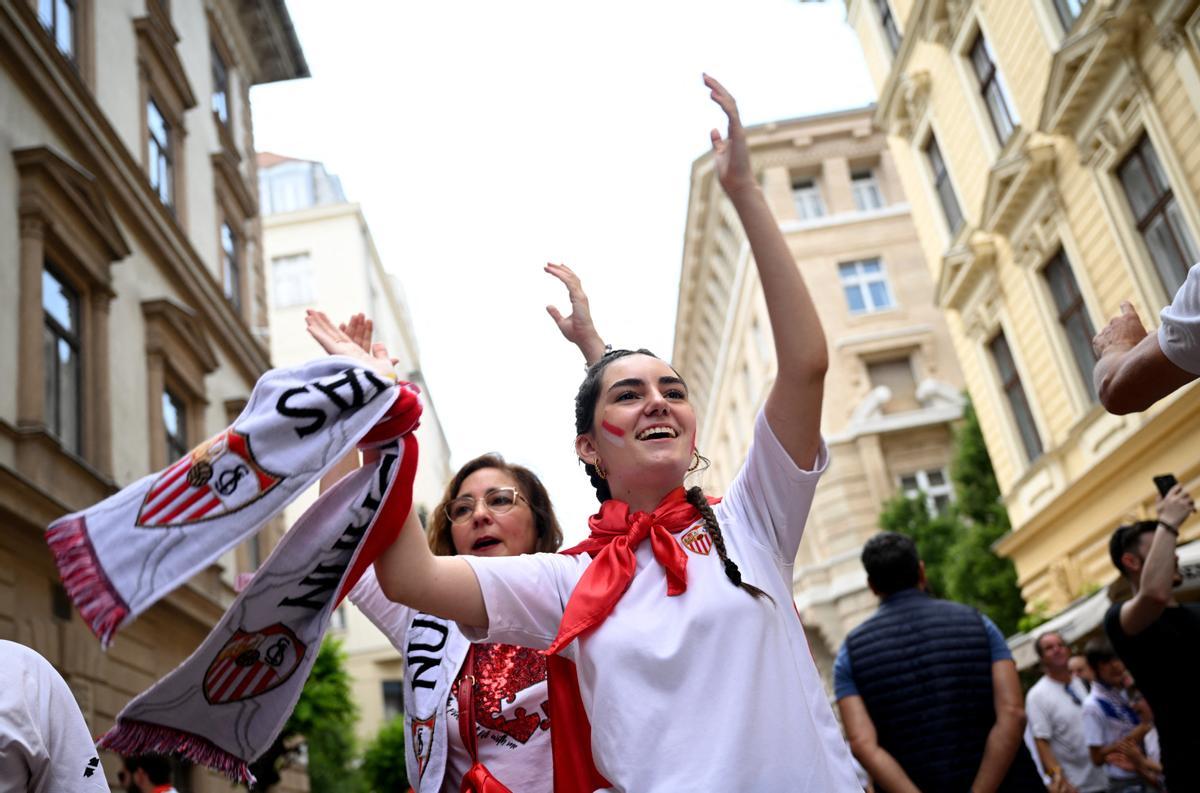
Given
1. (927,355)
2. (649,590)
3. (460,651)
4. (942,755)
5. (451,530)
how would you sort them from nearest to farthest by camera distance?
(649,590), (460,651), (451,530), (942,755), (927,355)

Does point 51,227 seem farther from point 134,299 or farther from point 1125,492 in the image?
point 1125,492

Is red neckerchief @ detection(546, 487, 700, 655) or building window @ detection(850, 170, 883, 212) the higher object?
building window @ detection(850, 170, 883, 212)

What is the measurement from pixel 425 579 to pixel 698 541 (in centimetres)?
61

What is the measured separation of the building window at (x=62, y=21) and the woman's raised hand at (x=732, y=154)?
454 inches

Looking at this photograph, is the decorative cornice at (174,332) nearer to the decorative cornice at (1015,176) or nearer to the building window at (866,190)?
the decorative cornice at (1015,176)

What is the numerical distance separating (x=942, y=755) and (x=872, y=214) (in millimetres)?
31849

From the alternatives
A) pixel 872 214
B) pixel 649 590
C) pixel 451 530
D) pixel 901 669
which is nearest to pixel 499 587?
pixel 649 590

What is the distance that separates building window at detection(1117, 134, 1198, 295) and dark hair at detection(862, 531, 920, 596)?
883cm

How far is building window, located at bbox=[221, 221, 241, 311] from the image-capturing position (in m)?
19.6

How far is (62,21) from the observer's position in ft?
43.3

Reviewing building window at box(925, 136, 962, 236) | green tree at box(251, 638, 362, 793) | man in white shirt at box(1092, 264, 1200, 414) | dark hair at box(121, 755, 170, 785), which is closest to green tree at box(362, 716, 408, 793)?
green tree at box(251, 638, 362, 793)

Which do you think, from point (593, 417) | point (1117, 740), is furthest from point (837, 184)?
point (593, 417)

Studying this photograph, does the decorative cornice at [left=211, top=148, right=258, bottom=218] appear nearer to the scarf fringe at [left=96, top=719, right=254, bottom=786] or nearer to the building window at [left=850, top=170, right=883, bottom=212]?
the scarf fringe at [left=96, top=719, right=254, bottom=786]

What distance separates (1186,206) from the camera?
12000mm
